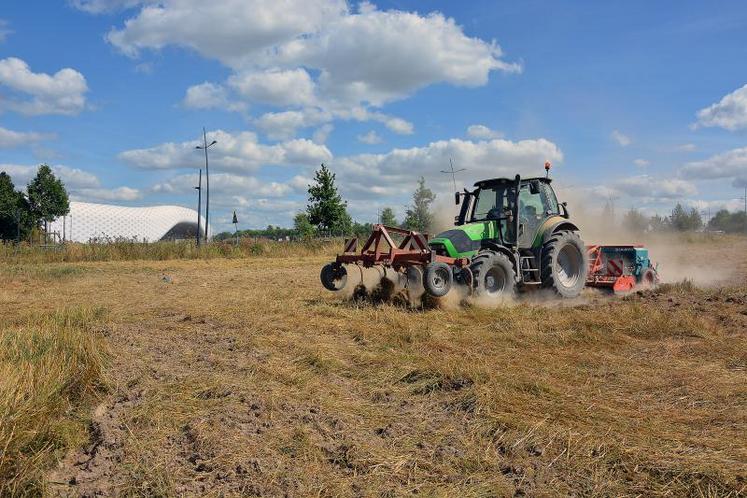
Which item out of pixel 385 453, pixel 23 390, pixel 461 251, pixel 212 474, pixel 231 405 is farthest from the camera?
pixel 461 251

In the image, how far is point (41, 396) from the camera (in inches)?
150

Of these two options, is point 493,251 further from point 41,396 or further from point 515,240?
point 41,396

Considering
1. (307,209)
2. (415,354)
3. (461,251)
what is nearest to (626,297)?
(461,251)

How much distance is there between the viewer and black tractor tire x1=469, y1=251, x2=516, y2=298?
9.08m

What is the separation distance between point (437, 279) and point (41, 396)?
18.6 feet

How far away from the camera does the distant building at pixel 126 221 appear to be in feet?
186

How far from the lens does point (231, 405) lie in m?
4.11

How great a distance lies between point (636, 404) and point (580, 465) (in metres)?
1.30

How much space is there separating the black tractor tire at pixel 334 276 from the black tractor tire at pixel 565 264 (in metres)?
3.47

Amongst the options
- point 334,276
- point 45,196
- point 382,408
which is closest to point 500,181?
point 334,276

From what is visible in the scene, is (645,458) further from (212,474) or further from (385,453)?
(212,474)

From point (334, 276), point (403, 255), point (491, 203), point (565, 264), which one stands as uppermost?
point (491, 203)

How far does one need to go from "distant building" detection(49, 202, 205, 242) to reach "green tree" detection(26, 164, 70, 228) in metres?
5.91

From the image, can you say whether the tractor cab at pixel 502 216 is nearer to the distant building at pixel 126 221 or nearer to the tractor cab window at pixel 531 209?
the tractor cab window at pixel 531 209
